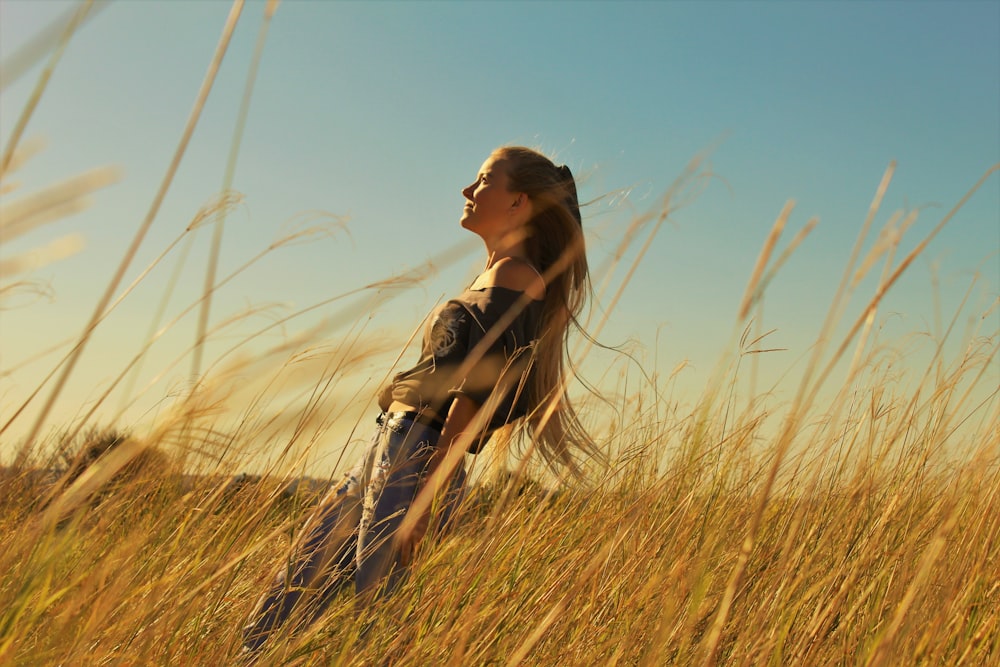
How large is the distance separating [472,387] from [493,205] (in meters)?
0.84

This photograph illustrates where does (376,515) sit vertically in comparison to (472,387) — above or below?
below

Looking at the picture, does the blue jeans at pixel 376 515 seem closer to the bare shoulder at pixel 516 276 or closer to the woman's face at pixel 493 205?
the bare shoulder at pixel 516 276

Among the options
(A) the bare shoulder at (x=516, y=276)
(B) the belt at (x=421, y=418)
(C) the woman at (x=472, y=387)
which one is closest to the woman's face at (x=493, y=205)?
(C) the woman at (x=472, y=387)

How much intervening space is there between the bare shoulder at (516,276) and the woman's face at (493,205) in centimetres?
30

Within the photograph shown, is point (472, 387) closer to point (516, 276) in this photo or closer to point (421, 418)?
point (421, 418)

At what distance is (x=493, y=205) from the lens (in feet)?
9.02

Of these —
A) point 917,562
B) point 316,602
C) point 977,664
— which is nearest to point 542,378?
point 316,602

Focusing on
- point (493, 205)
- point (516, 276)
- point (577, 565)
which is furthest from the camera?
point (493, 205)

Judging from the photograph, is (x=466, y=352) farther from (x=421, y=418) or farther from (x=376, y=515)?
(x=376, y=515)

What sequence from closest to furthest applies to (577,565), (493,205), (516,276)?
1. (577,565)
2. (516,276)
3. (493,205)

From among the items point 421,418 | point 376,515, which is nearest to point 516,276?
point 421,418

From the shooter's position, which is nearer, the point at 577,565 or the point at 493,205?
the point at 577,565

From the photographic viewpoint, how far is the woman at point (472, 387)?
204 centimetres

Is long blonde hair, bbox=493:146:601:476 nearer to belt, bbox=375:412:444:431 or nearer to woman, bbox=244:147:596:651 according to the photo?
woman, bbox=244:147:596:651
